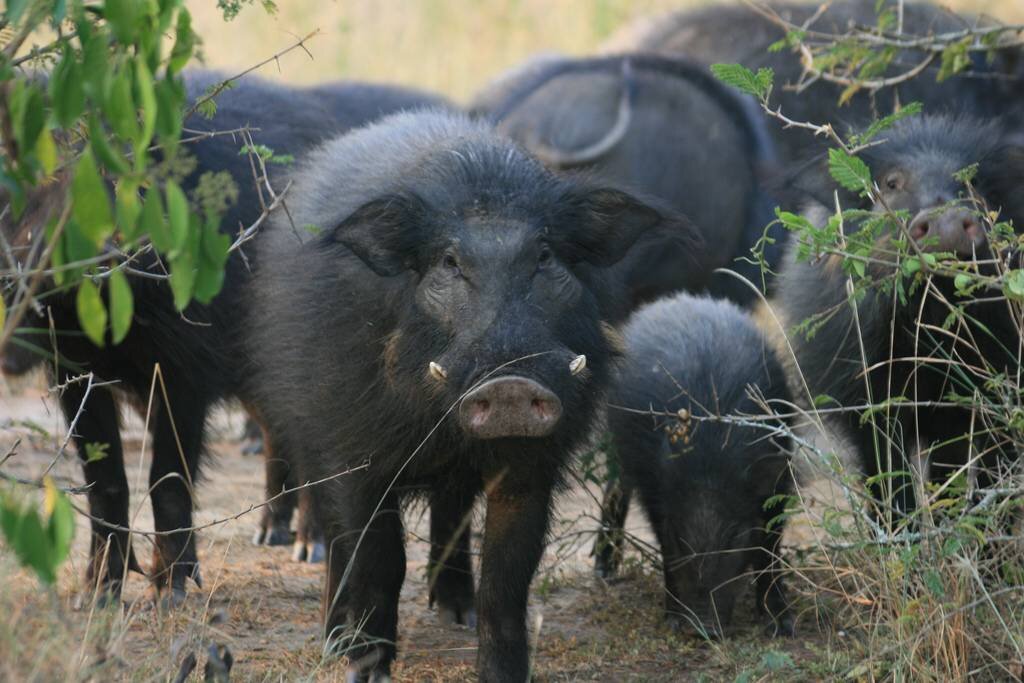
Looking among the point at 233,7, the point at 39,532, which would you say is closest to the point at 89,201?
the point at 39,532

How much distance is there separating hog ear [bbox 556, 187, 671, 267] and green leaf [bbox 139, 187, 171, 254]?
1928 millimetres

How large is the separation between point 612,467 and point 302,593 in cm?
131

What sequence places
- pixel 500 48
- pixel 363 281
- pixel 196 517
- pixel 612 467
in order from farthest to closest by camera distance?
pixel 500 48 < pixel 196 517 < pixel 612 467 < pixel 363 281

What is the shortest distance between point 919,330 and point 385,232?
75.9 inches

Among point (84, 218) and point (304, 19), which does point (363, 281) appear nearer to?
point (84, 218)

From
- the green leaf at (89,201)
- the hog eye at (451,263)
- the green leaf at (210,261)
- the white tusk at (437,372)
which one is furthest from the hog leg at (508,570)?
the green leaf at (89,201)

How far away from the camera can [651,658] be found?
481 cm

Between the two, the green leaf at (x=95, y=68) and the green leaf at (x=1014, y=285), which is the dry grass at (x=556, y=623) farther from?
the green leaf at (x=95, y=68)

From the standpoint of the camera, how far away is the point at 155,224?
2.29m

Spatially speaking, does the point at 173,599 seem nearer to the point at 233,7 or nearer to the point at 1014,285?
the point at 233,7

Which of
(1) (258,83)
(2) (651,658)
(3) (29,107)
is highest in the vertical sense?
(1) (258,83)

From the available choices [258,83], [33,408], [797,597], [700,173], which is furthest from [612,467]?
[33,408]

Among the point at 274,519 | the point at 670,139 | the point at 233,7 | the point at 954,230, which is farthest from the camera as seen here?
the point at 670,139

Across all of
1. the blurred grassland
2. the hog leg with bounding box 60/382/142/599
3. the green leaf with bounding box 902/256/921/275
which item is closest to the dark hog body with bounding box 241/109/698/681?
the green leaf with bounding box 902/256/921/275
